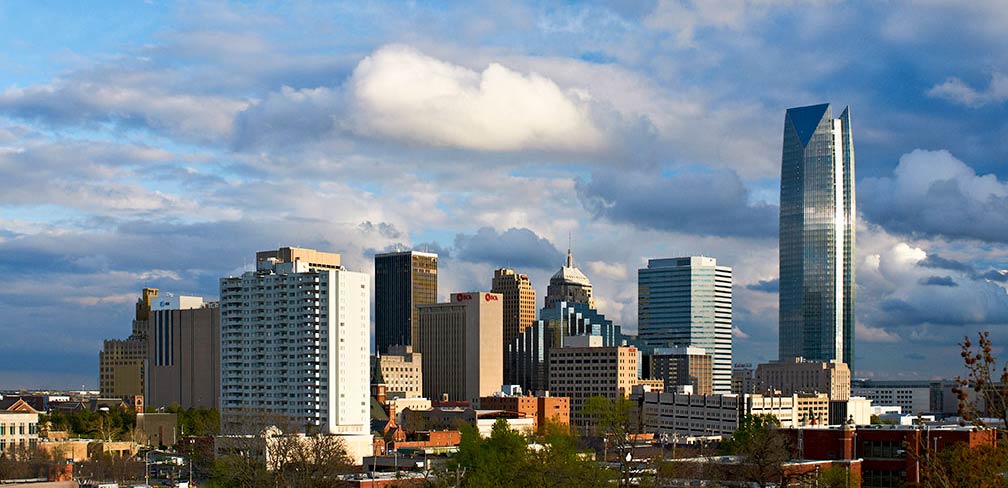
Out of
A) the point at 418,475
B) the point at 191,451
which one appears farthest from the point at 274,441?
the point at 191,451

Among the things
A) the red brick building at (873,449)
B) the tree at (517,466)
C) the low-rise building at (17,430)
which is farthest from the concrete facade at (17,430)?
the red brick building at (873,449)

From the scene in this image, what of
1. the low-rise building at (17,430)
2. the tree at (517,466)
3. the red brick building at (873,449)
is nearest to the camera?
the tree at (517,466)

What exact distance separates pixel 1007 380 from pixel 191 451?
151570mm

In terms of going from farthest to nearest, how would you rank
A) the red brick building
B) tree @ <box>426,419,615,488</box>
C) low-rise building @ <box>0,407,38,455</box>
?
low-rise building @ <box>0,407,38,455</box>, the red brick building, tree @ <box>426,419,615,488</box>

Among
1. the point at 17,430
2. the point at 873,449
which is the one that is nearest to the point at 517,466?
the point at 873,449

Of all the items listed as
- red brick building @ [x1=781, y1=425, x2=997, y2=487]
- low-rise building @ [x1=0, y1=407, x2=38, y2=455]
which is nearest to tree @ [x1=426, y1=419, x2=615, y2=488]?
red brick building @ [x1=781, y1=425, x2=997, y2=487]

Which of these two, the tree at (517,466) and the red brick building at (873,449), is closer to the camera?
the tree at (517,466)

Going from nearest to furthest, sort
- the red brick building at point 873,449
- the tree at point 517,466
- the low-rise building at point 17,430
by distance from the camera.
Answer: the tree at point 517,466 → the red brick building at point 873,449 → the low-rise building at point 17,430

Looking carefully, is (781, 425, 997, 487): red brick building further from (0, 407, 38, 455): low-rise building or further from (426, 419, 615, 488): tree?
(0, 407, 38, 455): low-rise building

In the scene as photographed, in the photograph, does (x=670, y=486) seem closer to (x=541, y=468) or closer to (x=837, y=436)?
(x=541, y=468)

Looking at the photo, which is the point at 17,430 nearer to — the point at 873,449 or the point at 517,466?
the point at 517,466

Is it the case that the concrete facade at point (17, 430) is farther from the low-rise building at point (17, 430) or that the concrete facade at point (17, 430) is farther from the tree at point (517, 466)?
the tree at point (517, 466)

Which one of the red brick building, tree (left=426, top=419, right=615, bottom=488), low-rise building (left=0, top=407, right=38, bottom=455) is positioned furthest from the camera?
low-rise building (left=0, top=407, right=38, bottom=455)

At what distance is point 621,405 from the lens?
19025cm
